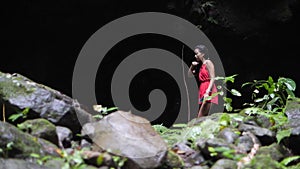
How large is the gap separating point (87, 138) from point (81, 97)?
66.2 inches

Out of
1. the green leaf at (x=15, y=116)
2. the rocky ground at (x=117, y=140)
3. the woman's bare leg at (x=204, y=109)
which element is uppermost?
the green leaf at (x=15, y=116)

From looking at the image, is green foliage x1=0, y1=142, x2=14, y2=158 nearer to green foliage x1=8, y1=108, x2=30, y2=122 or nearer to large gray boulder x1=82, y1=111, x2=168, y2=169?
green foliage x1=8, y1=108, x2=30, y2=122

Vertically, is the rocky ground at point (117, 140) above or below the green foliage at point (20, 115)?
below

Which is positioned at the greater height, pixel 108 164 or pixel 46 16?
pixel 46 16

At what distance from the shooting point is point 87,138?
114 inches

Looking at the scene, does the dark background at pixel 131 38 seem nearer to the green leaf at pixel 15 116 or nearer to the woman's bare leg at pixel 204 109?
the woman's bare leg at pixel 204 109

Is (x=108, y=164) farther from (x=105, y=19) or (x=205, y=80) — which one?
(x=105, y=19)

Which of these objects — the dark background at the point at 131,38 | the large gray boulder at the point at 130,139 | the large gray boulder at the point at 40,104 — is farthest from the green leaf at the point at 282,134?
the dark background at the point at 131,38

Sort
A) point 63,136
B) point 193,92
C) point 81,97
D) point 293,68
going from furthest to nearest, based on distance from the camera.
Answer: point 293,68, point 193,92, point 81,97, point 63,136

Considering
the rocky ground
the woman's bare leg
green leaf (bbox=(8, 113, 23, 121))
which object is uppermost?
green leaf (bbox=(8, 113, 23, 121))

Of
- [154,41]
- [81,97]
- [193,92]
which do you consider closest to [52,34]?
[154,41]

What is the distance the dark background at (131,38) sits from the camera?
8445mm

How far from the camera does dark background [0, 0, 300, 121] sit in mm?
8445

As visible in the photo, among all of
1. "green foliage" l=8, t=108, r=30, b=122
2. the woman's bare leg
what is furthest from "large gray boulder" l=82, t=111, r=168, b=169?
the woman's bare leg
